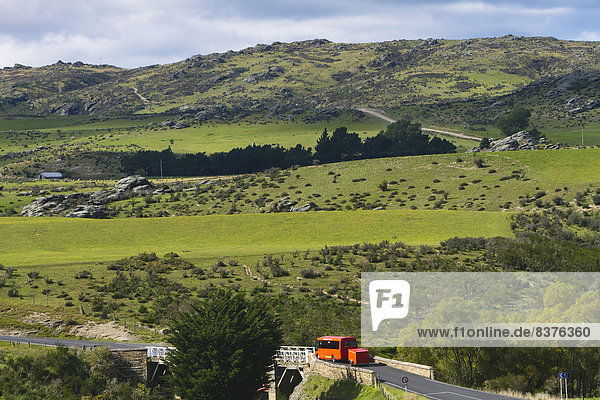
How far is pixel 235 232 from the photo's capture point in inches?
3511

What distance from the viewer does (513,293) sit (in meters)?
60.9

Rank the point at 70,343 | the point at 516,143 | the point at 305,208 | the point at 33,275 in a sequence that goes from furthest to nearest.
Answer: the point at 516,143, the point at 305,208, the point at 33,275, the point at 70,343

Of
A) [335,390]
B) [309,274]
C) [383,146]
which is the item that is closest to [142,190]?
[383,146]

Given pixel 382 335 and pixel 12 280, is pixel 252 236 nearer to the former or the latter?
pixel 12 280

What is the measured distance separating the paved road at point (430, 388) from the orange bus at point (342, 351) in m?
1.14

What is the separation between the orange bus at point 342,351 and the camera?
39.3m

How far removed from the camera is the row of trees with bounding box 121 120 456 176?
162m

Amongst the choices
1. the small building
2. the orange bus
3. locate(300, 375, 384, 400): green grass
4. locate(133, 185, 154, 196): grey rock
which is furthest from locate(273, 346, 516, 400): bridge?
the small building

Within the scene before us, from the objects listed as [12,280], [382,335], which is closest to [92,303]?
[12,280]

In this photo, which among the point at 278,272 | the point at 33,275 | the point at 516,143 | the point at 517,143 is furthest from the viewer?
the point at 517,143

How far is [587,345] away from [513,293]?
984 inches

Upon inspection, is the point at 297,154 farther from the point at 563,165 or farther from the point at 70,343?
the point at 70,343

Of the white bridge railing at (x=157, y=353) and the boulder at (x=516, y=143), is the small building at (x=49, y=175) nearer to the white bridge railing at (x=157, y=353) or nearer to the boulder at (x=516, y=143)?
the boulder at (x=516, y=143)

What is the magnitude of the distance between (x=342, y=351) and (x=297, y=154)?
126441mm
